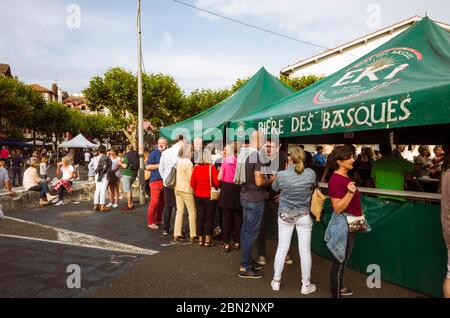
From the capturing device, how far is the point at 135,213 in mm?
9648

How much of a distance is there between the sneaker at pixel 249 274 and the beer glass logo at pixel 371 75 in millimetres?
2640

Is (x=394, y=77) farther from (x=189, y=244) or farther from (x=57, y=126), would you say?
(x=57, y=126)

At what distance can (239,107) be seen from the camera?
8.59 meters

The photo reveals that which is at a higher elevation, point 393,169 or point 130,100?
point 130,100

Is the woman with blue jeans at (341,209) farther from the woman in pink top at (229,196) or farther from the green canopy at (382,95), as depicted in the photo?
the woman in pink top at (229,196)

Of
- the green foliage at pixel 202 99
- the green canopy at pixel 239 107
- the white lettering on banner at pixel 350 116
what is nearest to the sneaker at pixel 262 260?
the white lettering on banner at pixel 350 116

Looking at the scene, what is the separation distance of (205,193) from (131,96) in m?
27.3

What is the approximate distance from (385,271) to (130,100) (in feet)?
98.0

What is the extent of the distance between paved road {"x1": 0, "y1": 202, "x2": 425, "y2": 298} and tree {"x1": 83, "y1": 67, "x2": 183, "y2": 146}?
2536 centimetres

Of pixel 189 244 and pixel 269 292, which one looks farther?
pixel 189 244

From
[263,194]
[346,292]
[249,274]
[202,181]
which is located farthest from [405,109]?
[202,181]

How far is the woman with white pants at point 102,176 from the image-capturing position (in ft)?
31.7

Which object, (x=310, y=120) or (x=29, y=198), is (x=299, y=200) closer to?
(x=310, y=120)
